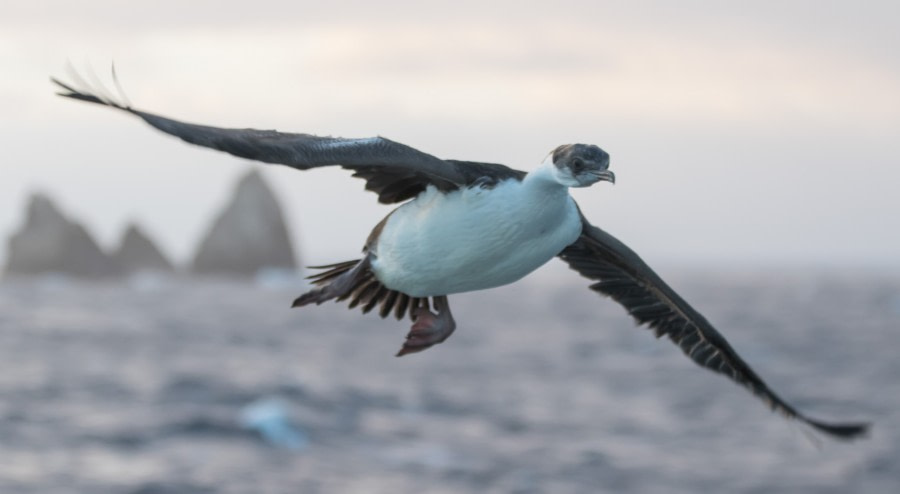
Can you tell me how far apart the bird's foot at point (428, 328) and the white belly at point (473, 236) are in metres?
0.42

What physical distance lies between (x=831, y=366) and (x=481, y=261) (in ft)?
144

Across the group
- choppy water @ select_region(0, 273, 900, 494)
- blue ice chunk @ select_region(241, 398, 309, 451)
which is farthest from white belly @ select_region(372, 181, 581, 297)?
blue ice chunk @ select_region(241, 398, 309, 451)

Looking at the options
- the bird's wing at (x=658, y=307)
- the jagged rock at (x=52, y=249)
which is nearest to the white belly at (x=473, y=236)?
the bird's wing at (x=658, y=307)

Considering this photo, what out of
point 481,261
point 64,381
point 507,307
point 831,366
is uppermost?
point 507,307

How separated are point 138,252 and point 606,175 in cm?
11606

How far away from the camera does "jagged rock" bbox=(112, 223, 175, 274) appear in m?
117

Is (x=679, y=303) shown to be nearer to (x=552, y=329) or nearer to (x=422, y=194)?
(x=422, y=194)

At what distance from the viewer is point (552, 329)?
7212cm

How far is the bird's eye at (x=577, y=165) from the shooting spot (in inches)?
250

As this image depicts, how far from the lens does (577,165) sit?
6363mm

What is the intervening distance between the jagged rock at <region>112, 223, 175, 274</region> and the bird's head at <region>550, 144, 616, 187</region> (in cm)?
11400

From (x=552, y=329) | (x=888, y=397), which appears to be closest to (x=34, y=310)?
(x=552, y=329)

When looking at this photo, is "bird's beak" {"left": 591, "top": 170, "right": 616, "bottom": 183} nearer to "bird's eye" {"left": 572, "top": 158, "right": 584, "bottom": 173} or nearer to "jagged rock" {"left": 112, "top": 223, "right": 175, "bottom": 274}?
"bird's eye" {"left": 572, "top": 158, "right": 584, "bottom": 173}

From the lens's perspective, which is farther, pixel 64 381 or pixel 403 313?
pixel 64 381
